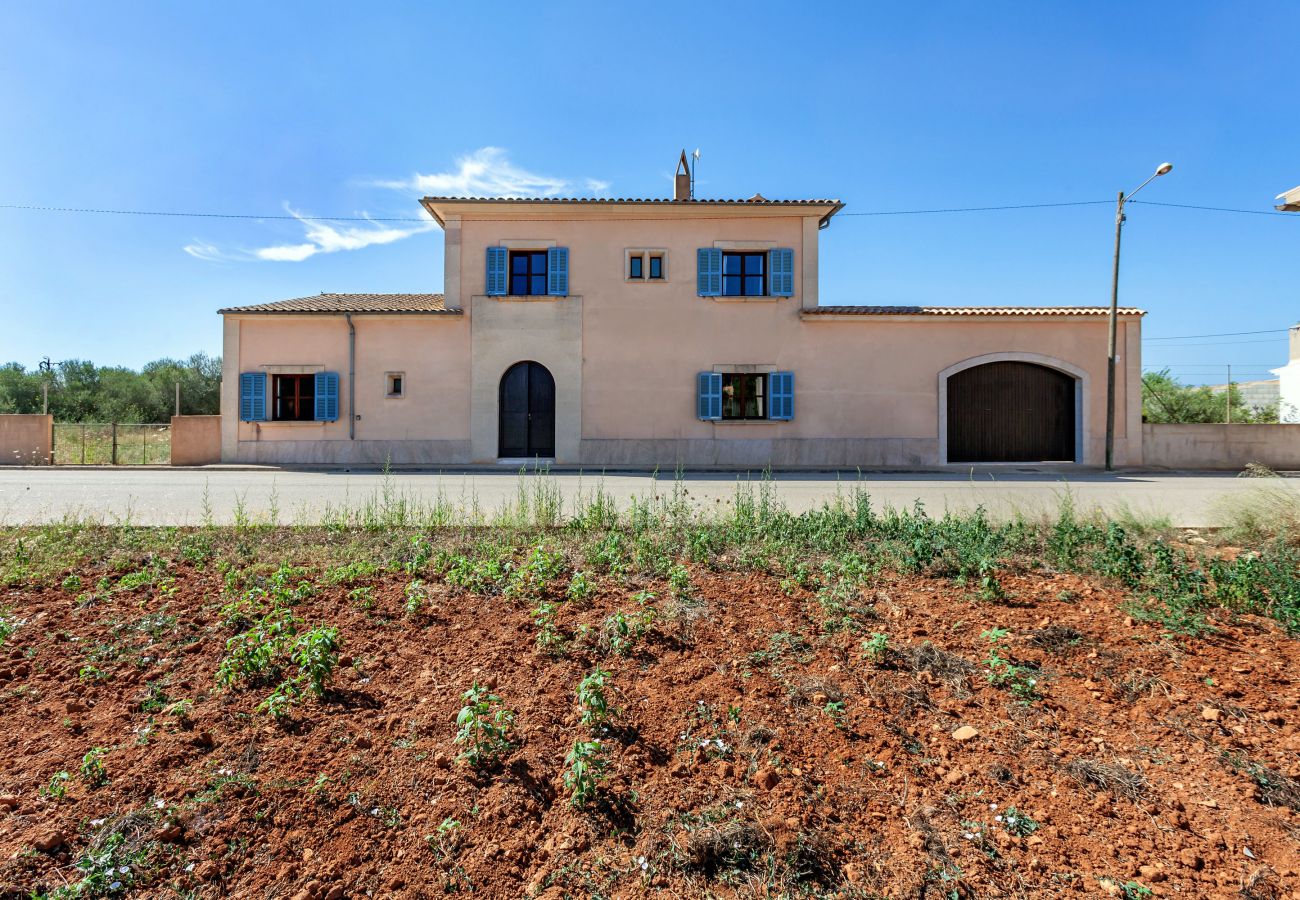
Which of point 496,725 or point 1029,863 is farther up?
point 496,725

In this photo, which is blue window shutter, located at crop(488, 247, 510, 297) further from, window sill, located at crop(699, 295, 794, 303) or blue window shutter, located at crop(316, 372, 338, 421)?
window sill, located at crop(699, 295, 794, 303)

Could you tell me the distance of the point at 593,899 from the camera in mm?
2025

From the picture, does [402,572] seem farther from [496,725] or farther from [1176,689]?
[1176,689]

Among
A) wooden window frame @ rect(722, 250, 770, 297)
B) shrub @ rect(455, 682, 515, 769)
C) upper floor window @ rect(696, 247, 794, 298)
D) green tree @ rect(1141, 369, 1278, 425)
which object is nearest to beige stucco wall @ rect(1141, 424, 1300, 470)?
green tree @ rect(1141, 369, 1278, 425)

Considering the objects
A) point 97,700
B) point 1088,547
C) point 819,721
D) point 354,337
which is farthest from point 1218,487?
point 354,337

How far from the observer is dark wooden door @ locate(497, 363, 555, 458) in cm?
1783

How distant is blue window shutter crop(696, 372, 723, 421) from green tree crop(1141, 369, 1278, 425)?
17.5 m

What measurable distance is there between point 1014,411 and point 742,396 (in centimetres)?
761

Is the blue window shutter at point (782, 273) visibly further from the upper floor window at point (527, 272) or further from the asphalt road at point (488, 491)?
the upper floor window at point (527, 272)

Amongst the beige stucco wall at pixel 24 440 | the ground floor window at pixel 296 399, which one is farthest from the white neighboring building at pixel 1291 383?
the beige stucco wall at pixel 24 440

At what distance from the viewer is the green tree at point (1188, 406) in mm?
24453

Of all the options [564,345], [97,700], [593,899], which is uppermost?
[564,345]

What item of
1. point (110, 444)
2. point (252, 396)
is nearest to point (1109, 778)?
point (252, 396)

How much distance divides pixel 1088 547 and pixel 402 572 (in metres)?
5.24
